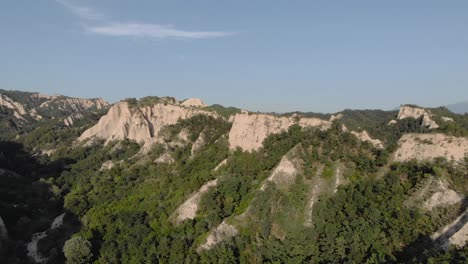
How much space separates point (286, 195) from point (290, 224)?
3258mm

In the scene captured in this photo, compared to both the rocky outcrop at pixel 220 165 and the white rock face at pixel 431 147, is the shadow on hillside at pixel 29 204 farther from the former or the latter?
the white rock face at pixel 431 147

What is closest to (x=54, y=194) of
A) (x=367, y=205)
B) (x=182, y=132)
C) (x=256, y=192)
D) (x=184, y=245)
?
(x=182, y=132)

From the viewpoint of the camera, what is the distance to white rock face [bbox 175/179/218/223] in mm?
43062

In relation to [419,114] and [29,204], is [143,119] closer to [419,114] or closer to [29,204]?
[29,204]

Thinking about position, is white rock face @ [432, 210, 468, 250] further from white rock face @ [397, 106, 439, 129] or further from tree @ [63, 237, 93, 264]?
white rock face @ [397, 106, 439, 129]

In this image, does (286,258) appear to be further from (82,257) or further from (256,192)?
(82,257)

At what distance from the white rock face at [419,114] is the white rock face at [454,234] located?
6165cm

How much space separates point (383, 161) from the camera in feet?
132

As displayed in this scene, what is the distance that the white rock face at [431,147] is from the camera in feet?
124

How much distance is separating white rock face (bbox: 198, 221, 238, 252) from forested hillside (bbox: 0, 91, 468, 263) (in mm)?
119

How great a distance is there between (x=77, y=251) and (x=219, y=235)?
14.4m

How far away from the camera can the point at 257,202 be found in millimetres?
38969

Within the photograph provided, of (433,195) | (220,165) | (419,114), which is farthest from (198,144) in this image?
(419,114)

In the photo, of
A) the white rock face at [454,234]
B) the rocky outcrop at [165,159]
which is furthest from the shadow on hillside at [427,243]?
the rocky outcrop at [165,159]
